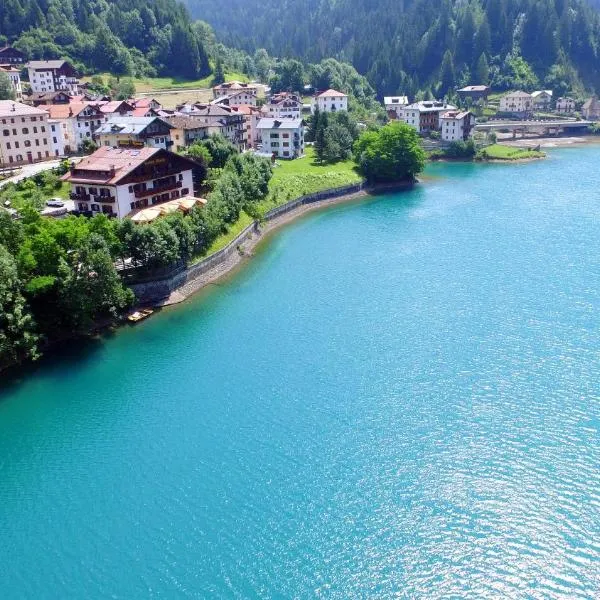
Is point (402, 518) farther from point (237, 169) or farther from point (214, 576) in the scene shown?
point (237, 169)

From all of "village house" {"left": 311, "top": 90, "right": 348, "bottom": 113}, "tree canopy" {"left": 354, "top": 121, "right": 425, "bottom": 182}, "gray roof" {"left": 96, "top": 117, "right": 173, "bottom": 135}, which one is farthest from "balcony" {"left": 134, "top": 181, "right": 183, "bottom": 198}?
"village house" {"left": 311, "top": 90, "right": 348, "bottom": 113}

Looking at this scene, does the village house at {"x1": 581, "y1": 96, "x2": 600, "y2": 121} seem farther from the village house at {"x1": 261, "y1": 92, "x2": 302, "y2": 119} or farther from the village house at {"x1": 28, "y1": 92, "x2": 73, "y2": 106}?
the village house at {"x1": 28, "y1": 92, "x2": 73, "y2": 106}

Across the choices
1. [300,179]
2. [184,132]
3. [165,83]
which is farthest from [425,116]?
[165,83]

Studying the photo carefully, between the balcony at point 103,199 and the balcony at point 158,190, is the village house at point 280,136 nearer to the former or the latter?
the balcony at point 158,190

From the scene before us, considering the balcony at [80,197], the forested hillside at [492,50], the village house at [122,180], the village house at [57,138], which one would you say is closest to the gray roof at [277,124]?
the village house at [57,138]

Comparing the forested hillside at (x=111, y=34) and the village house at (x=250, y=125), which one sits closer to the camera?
the village house at (x=250, y=125)

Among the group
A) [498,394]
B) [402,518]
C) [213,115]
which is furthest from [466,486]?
[213,115]
